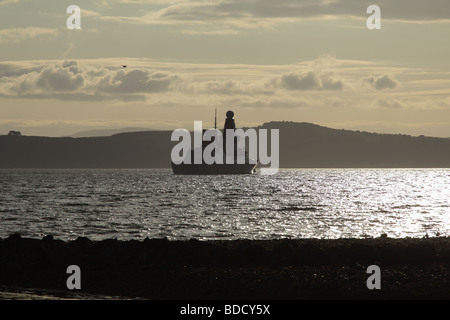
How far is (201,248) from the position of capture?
21.4 metres

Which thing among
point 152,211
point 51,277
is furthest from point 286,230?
point 51,277

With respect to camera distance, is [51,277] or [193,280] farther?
[51,277]

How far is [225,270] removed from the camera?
64.4ft

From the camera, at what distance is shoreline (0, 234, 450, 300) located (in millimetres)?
17172

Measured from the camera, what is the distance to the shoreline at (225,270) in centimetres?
1717
